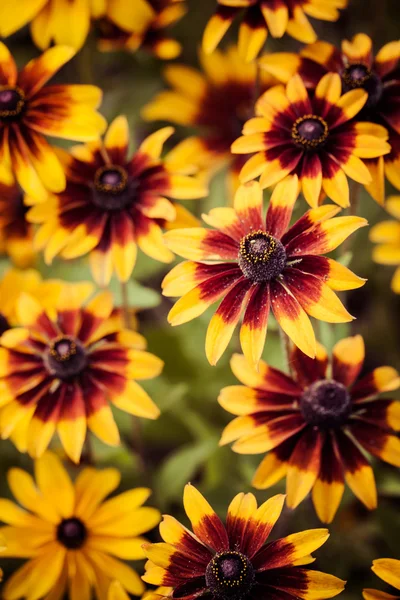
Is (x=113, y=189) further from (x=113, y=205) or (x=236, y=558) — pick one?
(x=236, y=558)

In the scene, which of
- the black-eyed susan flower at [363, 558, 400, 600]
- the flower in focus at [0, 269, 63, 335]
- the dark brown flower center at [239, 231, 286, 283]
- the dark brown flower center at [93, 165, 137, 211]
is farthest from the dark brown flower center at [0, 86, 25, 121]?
the black-eyed susan flower at [363, 558, 400, 600]

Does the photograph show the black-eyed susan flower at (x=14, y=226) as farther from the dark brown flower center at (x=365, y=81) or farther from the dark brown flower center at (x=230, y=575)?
the dark brown flower center at (x=230, y=575)

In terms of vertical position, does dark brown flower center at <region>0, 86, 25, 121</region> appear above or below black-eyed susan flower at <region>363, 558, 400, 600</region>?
above

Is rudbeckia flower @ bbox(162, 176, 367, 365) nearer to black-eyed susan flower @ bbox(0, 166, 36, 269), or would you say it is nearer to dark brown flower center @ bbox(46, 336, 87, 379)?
dark brown flower center @ bbox(46, 336, 87, 379)

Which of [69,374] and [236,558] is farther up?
[69,374]

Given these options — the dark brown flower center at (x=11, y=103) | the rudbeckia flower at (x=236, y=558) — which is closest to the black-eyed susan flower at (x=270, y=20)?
the dark brown flower center at (x=11, y=103)

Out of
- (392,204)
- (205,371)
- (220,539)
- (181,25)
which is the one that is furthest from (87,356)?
(181,25)

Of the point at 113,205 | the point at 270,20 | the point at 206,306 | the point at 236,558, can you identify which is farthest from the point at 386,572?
the point at 270,20

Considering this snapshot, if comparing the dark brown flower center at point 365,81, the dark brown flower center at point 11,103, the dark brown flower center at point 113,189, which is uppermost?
the dark brown flower center at point 365,81
